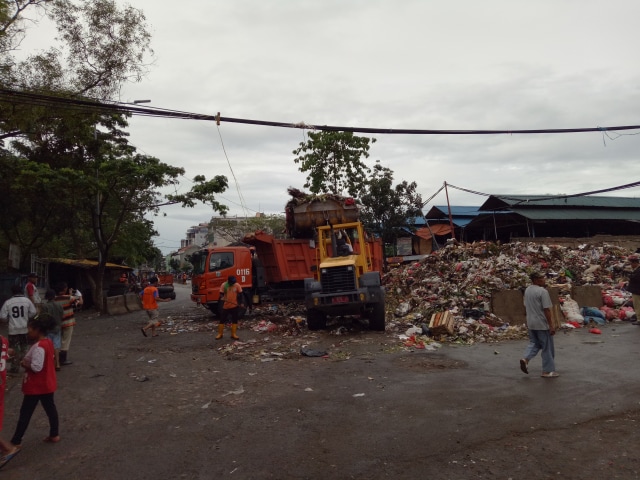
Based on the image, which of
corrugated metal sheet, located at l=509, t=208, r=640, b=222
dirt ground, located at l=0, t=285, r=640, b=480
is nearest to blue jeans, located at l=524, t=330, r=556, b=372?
dirt ground, located at l=0, t=285, r=640, b=480

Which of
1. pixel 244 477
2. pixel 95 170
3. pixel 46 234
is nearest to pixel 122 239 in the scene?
pixel 46 234

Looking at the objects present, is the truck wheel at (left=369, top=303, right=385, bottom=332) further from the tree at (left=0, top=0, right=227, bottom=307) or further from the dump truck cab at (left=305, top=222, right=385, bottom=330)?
the tree at (left=0, top=0, right=227, bottom=307)

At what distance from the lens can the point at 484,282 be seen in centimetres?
1397

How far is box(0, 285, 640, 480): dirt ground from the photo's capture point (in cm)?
423

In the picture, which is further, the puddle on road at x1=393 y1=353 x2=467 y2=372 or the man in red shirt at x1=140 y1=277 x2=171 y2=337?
the man in red shirt at x1=140 y1=277 x2=171 y2=337

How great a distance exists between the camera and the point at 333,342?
1091 cm

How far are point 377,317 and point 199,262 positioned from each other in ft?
23.7

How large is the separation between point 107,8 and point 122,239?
1393cm

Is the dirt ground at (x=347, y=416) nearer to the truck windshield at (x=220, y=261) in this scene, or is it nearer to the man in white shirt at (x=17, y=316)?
the man in white shirt at (x=17, y=316)

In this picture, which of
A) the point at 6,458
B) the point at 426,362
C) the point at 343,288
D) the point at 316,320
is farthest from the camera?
the point at 316,320

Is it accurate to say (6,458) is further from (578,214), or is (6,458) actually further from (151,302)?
(578,214)

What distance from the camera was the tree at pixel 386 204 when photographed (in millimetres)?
26469

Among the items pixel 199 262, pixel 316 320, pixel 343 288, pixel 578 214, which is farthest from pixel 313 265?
pixel 578 214

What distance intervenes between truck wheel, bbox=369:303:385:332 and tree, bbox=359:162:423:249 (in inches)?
598
